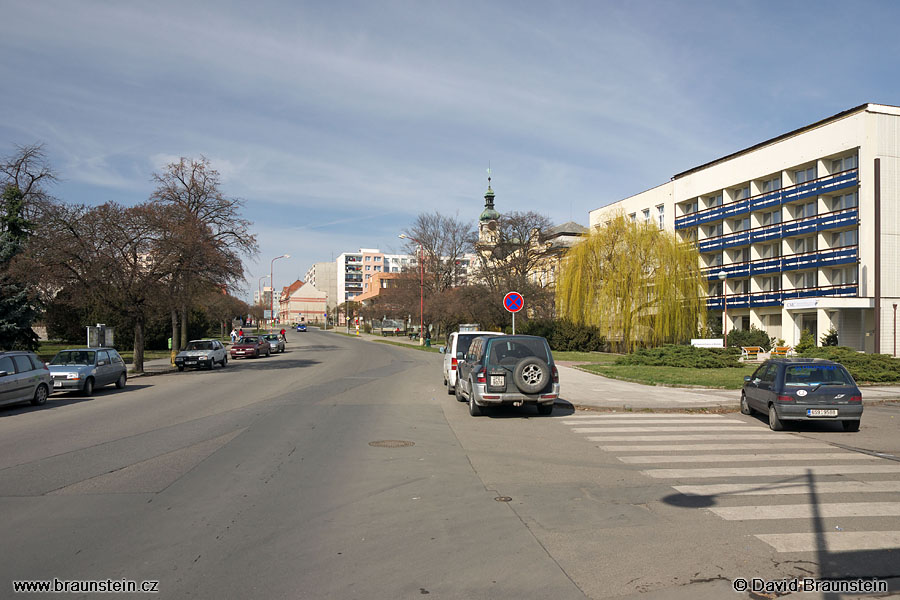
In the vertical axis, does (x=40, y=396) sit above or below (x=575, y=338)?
below

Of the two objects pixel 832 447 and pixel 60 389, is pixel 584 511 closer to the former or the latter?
pixel 832 447

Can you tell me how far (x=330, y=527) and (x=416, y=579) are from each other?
155 cm

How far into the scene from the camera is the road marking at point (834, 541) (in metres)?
5.52

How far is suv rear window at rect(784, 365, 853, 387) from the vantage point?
12.3 meters

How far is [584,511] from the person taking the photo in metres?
6.72

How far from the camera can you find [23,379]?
16.3 m

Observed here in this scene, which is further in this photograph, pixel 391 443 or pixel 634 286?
pixel 634 286

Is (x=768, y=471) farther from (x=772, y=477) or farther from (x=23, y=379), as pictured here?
(x=23, y=379)

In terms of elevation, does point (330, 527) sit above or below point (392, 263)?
below

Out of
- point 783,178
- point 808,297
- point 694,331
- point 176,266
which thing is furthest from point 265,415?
point 783,178

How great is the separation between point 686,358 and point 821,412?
17.9 metres

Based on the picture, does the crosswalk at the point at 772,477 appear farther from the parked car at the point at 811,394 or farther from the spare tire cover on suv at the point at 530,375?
the spare tire cover on suv at the point at 530,375

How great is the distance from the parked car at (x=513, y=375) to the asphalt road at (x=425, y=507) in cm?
72

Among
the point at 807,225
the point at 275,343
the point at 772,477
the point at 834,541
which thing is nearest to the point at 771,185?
the point at 807,225
